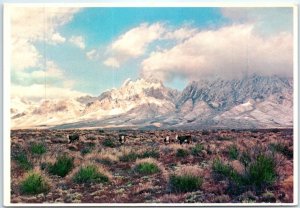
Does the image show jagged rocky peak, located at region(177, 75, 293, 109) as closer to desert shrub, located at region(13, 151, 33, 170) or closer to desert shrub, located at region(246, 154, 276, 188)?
desert shrub, located at region(246, 154, 276, 188)

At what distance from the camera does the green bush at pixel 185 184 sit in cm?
1052

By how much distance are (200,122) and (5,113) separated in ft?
10.0

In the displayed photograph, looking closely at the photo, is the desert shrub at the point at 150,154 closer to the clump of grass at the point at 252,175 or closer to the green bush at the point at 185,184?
the green bush at the point at 185,184

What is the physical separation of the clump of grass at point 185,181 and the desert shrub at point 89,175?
1101 millimetres

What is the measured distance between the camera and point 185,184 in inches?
414

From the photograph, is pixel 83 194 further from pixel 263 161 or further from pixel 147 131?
pixel 263 161

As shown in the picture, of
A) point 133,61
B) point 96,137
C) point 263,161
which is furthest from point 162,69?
point 263,161

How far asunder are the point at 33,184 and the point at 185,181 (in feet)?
7.79

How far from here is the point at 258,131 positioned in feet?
34.8

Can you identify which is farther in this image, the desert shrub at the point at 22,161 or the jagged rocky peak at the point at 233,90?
A: the jagged rocky peak at the point at 233,90

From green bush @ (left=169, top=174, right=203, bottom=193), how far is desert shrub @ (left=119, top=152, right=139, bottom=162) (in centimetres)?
70

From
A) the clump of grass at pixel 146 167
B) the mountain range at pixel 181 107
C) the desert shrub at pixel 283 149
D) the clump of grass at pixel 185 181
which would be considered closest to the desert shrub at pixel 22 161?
the mountain range at pixel 181 107

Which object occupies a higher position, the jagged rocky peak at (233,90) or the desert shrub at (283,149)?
the jagged rocky peak at (233,90)

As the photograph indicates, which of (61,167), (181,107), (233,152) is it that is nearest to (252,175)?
(233,152)
